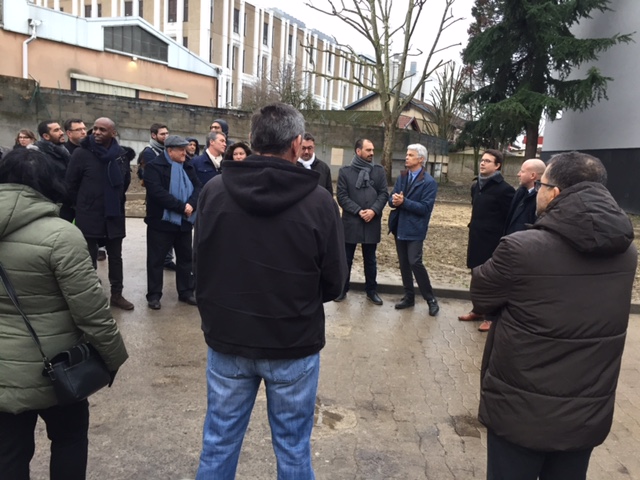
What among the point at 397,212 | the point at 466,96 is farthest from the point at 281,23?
the point at 397,212

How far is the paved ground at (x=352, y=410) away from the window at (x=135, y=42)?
27.7m

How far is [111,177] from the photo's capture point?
5.54 m

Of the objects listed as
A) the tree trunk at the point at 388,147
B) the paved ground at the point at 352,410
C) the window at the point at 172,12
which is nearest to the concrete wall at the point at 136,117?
the tree trunk at the point at 388,147

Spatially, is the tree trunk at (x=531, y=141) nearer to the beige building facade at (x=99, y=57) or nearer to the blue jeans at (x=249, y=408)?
the blue jeans at (x=249, y=408)

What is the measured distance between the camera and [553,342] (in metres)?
2.01

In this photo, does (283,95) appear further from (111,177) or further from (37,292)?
(37,292)

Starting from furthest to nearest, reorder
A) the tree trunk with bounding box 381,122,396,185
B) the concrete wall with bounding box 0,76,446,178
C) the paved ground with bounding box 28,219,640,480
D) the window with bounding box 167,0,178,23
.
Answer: the window with bounding box 167,0,178,23
the tree trunk with bounding box 381,122,396,185
the concrete wall with bounding box 0,76,446,178
the paved ground with bounding box 28,219,640,480

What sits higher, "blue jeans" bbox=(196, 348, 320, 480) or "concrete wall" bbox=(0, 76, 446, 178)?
"concrete wall" bbox=(0, 76, 446, 178)

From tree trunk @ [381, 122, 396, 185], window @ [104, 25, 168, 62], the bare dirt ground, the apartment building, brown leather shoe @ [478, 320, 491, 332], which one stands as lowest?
brown leather shoe @ [478, 320, 491, 332]

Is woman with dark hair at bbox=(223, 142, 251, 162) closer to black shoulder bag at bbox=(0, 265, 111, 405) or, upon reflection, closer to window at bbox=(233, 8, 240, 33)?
black shoulder bag at bbox=(0, 265, 111, 405)

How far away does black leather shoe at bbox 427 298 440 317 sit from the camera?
245 inches

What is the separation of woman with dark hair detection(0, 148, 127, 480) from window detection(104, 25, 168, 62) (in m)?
30.2

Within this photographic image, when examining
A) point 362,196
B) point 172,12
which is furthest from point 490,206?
point 172,12

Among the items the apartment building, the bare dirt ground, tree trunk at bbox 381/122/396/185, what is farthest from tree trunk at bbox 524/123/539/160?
the apartment building
